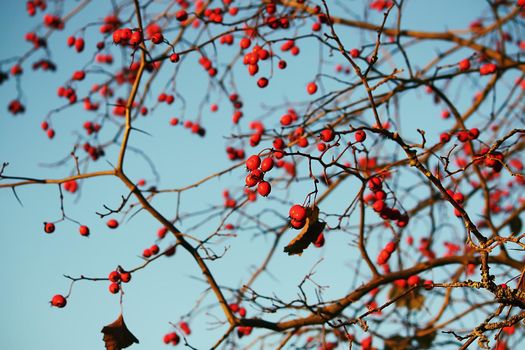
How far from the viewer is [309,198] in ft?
6.38

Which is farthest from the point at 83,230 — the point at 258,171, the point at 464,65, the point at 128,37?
the point at 464,65

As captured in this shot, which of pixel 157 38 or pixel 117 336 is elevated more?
pixel 157 38

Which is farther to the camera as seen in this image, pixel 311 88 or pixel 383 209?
pixel 311 88

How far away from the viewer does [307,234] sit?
1.94 meters

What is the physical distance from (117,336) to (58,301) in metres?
0.59

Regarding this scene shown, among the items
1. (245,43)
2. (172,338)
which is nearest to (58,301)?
(172,338)

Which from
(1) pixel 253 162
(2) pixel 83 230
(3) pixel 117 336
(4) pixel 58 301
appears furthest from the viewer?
(2) pixel 83 230

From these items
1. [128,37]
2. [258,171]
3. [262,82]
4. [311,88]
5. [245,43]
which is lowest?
[258,171]

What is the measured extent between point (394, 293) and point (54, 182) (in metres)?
2.93

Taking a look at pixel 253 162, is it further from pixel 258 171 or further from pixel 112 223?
pixel 112 223

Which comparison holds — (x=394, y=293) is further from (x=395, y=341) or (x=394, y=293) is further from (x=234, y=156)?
(x=234, y=156)

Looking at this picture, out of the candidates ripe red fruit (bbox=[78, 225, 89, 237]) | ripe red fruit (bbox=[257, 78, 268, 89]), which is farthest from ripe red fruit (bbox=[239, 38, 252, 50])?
ripe red fruit (bbox=[78, 225, 89, 237])

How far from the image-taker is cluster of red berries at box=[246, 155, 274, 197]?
1.80 metres

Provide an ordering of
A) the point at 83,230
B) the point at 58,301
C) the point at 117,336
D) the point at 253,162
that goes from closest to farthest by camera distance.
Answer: the point at 253,162
the point at 117,336
the point at 58,301
the point at 83,230
